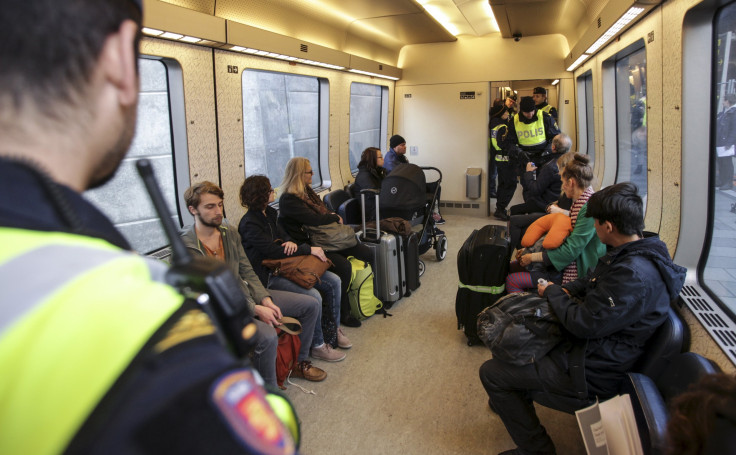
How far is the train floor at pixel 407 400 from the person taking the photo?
331 cm

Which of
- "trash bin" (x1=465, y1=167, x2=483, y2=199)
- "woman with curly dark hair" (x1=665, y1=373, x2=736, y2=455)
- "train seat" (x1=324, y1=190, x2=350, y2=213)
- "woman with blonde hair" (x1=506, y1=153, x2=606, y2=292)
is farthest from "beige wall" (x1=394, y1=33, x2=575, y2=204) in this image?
"woman with curly dark hair" (x1=665, y1=373, x2=736, y2=455)

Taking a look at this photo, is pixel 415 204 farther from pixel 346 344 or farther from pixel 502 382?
pixel 502 382

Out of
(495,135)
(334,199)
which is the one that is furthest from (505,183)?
(334,199)

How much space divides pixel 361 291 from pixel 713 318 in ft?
10.3

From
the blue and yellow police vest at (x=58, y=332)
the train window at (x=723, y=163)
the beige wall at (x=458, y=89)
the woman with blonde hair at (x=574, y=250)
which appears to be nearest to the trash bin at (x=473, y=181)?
the beige wall at (x=458, y=89)

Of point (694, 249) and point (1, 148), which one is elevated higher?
point (1, 148)

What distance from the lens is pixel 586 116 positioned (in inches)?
375

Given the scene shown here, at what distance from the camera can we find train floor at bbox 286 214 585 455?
10.8 ft

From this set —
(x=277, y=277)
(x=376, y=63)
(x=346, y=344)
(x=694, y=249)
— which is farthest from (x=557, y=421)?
(x=376, y=63)

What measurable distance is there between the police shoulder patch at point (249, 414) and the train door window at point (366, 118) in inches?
352

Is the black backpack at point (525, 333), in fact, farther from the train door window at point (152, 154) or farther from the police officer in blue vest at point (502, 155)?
the police officer in blue vest at point (502, 155)

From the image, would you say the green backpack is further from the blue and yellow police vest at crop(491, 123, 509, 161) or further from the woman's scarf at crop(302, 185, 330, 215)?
the blue and yellow police vest at crop(491, 123, 509, 161)

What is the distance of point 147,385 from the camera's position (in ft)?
1.44

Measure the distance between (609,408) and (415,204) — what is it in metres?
4.16
